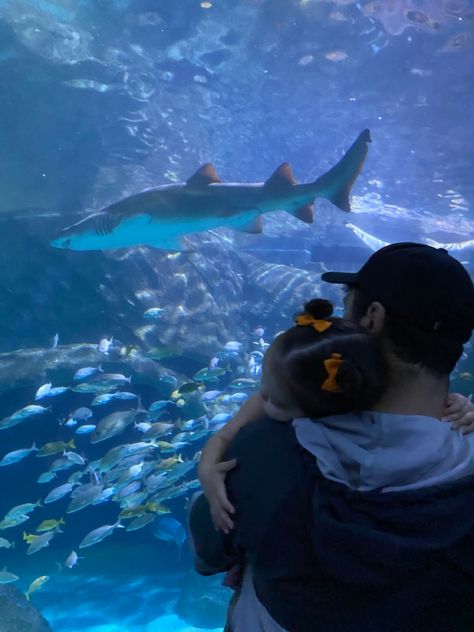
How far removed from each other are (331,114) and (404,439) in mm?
21789

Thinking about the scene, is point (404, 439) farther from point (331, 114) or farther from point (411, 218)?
point (411, 218)

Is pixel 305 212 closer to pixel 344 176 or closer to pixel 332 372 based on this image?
pixel 344 176

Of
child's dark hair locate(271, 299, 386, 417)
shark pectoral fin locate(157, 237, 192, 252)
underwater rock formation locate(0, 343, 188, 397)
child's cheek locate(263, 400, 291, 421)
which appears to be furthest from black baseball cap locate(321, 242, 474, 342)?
underwater rock formation locate(0, 343, 188, 397)

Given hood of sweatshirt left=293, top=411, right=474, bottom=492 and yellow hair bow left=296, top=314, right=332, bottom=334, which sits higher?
yellow hair bow left=296, top=314, right=332, bottom=334

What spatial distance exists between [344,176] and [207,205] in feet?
6.93

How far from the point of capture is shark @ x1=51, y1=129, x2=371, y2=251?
7.00m

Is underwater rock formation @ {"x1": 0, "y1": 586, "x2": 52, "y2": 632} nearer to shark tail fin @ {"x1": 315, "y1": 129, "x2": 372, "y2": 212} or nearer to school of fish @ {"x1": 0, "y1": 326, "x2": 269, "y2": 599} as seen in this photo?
school of fish @ {"x1": 0, "y1": 326, "x2": 269, "y2": 599}

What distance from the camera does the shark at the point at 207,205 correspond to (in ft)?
23.0

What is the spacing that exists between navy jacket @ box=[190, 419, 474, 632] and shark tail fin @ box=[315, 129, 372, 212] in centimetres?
609

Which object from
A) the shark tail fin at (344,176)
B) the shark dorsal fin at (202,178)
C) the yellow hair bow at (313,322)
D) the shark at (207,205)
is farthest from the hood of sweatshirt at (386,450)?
the shark dorsal fin at (202,178)

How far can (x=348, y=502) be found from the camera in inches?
43.5

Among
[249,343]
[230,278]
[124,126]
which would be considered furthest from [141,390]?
[124,126]

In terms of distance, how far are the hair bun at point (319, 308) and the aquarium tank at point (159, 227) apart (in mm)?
5780

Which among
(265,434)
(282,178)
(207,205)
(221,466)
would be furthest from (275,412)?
(207,205)
